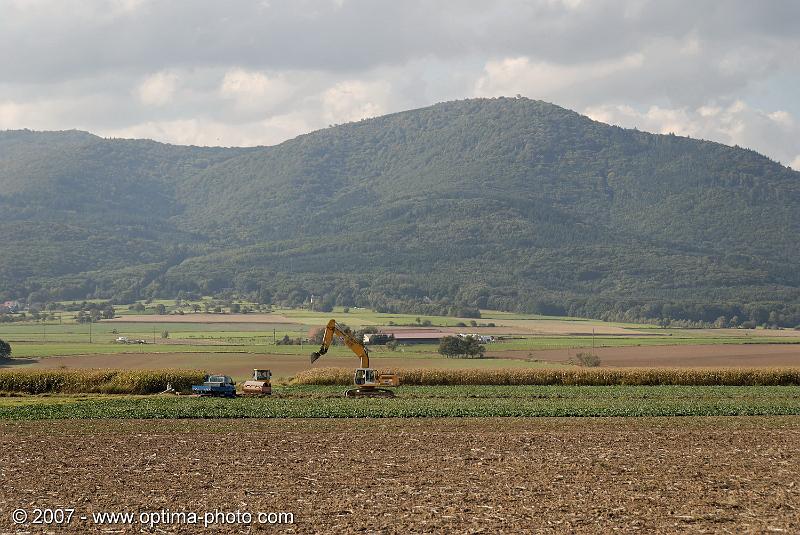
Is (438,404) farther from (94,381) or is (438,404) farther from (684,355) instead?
(684,355)

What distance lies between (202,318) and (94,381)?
313ft

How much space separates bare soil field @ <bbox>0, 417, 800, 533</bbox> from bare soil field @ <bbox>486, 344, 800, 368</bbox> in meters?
42.2

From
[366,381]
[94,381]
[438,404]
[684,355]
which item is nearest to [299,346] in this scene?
[684,355]

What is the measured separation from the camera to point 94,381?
56156 mm

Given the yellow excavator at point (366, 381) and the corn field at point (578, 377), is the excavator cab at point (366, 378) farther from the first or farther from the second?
the corn field at point (578, 377)

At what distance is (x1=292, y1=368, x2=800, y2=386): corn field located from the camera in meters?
61.8

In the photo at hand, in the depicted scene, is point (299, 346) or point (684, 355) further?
point (299, 346)

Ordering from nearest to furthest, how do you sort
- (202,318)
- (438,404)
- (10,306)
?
1. (438,404)
2. (202,318)
3. (10,306)

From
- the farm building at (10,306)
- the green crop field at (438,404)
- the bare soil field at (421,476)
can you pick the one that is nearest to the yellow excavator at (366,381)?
the green crop field at (438,404)

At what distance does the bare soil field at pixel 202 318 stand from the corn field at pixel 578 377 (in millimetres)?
79585

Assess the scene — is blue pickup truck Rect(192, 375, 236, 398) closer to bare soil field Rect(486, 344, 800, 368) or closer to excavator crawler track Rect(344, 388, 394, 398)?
excavator crawler track Rect(344, 388, 394, 398)

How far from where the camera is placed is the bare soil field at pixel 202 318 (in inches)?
5684

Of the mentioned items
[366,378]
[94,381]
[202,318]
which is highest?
[202,318]

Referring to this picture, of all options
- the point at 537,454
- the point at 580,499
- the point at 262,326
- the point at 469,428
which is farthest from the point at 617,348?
the point at 580,499
